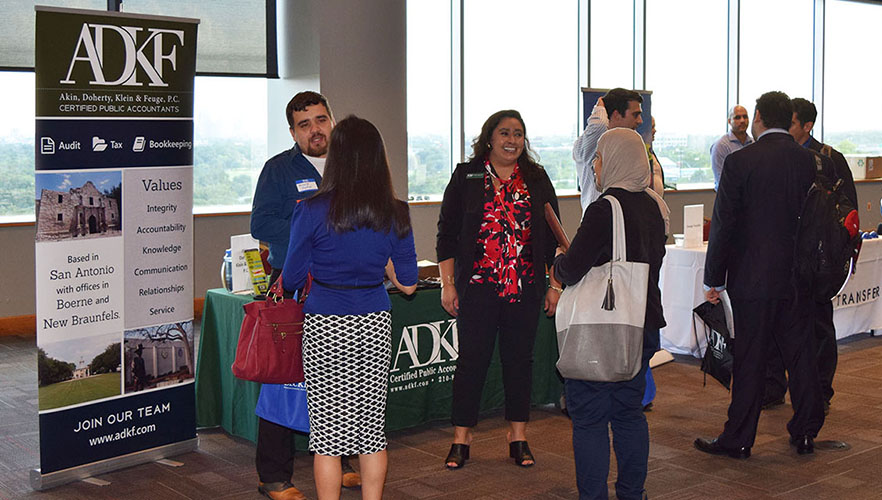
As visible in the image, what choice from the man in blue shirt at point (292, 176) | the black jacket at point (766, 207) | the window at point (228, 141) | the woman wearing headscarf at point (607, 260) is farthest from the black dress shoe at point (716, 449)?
the window at point (228, 141)

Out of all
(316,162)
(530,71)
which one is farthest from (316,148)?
(530,71)

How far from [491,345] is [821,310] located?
5.63 feet

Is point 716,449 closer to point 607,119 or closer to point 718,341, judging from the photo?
point 718,341

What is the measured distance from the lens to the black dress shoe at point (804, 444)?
3984 millimetres

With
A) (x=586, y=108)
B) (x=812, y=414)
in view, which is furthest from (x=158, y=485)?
(x=586, y=108)

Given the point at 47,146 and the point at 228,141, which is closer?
the point at 47,146

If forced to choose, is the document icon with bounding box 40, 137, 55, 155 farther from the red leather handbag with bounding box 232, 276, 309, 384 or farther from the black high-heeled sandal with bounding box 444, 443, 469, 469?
the black high-heeled sandal with bounding box 444, 443, 469, 469

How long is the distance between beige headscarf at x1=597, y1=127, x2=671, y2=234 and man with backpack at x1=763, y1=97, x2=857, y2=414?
3.96 ft

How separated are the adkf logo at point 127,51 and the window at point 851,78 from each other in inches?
461

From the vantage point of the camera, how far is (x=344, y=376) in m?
2.81

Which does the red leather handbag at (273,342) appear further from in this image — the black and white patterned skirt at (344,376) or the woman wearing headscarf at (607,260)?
the woman wearing headscarf at (607,260)

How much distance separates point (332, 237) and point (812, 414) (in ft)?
7.70

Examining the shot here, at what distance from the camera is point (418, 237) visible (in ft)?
30.4

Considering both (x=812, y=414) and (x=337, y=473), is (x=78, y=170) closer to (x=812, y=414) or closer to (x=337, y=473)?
(x=337, y=473)
